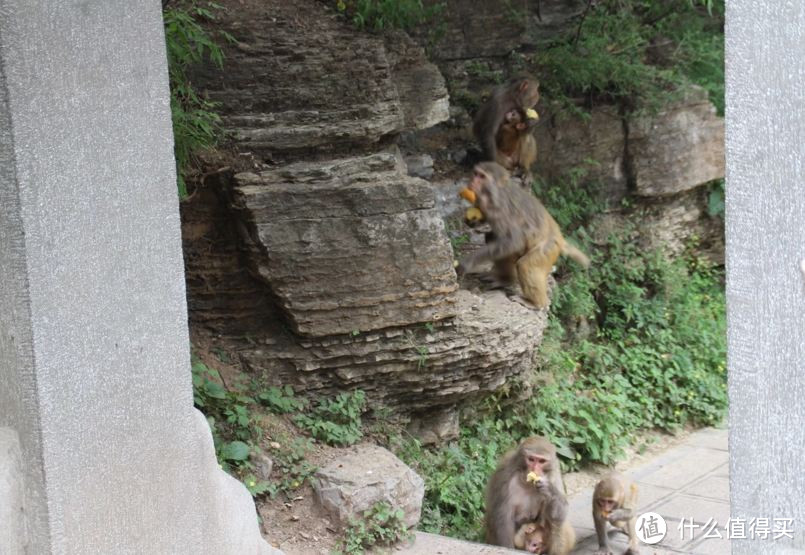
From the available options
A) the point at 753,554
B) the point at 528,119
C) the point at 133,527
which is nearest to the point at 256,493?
the point at 133,527

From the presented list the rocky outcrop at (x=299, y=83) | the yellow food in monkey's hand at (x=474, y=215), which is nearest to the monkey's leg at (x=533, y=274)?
the yellow food in monkey's hand at (x=474, y=215)

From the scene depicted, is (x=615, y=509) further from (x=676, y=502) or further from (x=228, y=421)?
(x=228, y=421)

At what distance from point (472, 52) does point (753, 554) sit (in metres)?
8.01

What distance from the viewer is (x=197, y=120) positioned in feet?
19.1

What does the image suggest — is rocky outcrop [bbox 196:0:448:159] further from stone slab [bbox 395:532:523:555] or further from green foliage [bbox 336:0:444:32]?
stone slab [bbox 395:532:523:555]

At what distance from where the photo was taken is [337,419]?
668cm

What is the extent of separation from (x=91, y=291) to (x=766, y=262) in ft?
6.69

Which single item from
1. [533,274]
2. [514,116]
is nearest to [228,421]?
[533,274]

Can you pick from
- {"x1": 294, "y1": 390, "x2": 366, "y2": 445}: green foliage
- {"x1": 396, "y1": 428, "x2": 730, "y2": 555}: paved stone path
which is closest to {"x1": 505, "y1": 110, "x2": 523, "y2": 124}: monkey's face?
{"x1": 396, "y1": 428, "x2": 730, "y2": 555}: paved stone path

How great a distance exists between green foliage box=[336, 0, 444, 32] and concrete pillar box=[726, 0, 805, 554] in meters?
5.23

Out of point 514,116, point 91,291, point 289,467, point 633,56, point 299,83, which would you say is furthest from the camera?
point 633,56

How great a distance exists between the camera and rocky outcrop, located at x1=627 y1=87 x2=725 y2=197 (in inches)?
412

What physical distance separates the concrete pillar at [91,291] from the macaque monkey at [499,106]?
231 inches

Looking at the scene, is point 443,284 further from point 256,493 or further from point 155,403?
point 155,403
